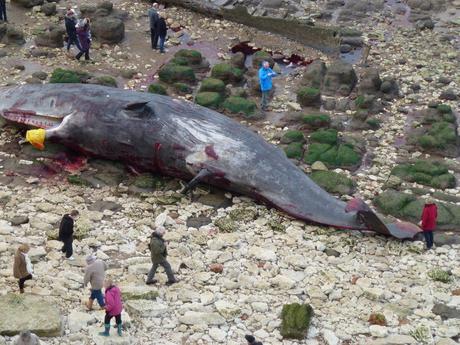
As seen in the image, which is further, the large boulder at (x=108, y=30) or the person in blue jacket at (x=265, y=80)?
the large boulder at (x=108, y=30)

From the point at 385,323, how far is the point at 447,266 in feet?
8.86

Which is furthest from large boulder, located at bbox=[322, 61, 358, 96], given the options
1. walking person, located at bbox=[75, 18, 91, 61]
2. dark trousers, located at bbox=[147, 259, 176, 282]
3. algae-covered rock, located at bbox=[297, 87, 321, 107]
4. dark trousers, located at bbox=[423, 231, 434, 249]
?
dark trousers, located at bbox=[147, 259, 176, 282]

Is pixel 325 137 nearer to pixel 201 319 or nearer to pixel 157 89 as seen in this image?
pixel 157 89

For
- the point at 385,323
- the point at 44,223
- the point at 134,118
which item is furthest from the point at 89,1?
the point at 385,323

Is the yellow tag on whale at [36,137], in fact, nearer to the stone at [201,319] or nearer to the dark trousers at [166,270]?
the dark trousers at [166,270]

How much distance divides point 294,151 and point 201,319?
→ 24.2 ft

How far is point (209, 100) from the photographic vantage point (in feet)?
78.2

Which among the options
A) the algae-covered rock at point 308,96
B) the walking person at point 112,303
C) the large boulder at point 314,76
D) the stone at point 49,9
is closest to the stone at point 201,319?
the walking person at point 112,303

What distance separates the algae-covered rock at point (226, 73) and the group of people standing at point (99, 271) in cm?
931

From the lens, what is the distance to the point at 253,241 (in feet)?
59.6

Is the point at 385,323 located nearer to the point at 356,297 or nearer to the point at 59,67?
the point at 356,297

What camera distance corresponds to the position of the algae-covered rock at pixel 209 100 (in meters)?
23.8

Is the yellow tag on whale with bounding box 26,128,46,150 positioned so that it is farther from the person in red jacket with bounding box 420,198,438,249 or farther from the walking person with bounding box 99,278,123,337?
the person in red jacket with bounding box 420,198,438,249

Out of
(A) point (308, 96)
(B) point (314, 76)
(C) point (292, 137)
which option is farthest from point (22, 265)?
(B) point (314, 76)
